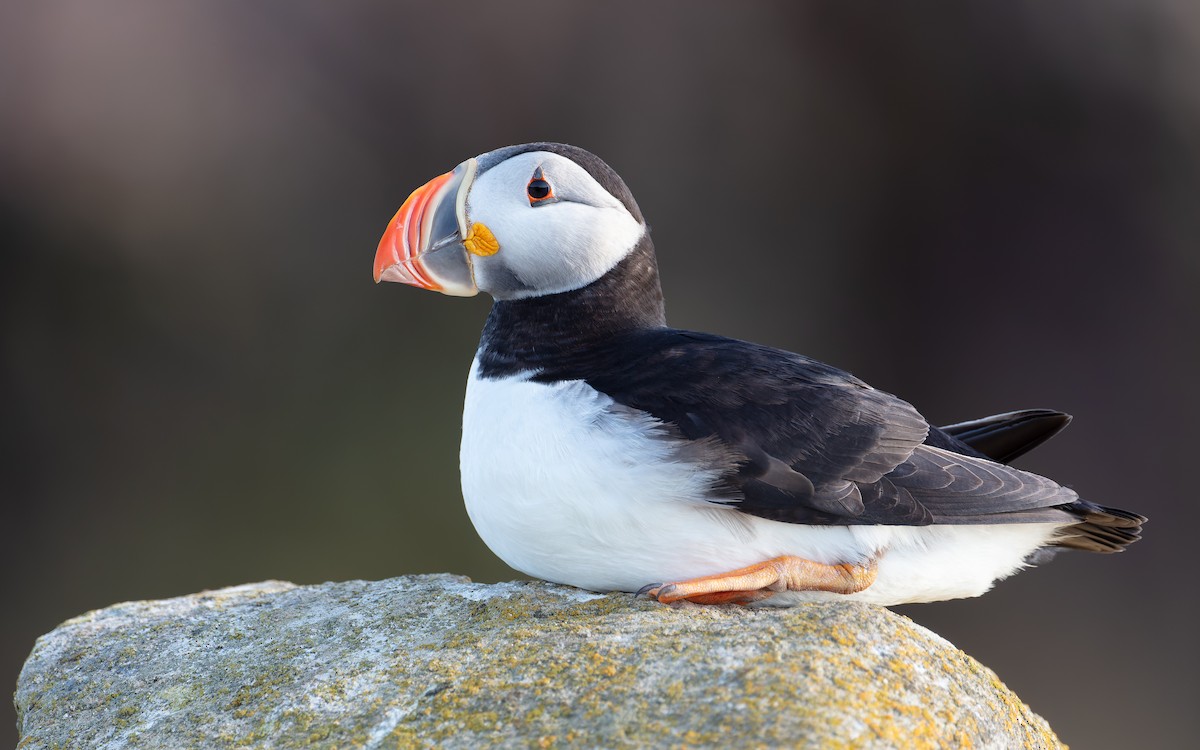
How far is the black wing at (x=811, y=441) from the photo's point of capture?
2756 millimetres

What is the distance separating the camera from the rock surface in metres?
2.23

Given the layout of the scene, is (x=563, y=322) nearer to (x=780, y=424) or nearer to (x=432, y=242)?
(x=432, y=242)

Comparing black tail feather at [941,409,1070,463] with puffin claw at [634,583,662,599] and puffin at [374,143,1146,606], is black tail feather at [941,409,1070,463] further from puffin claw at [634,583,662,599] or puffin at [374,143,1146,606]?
puffin claw at [634,583,662,599]

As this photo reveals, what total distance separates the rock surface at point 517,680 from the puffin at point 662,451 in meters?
0.17

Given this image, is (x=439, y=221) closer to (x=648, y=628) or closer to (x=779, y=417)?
(x=779, y=417)

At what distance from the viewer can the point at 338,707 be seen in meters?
2.48

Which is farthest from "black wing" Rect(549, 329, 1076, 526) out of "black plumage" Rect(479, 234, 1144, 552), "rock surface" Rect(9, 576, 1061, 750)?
"rock surface" Rect(9, 576, 1061, 750)

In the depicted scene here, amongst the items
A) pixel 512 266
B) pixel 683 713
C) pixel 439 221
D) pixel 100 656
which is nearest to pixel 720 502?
pixel 683 713

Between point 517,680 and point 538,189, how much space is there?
1.35 metres

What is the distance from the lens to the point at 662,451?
276 centimetres

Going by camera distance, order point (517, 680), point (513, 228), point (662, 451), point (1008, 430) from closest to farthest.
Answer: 1. point (517, 680)
2. point (662, 451)
3. point (513, 228)
4. point (1008, 430)

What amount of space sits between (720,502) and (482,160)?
3.89ft

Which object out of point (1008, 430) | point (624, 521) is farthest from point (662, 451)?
point (1008, 430)

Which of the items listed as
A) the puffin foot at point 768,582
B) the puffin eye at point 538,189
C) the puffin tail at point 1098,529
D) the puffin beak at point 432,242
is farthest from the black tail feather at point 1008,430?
the puffin beak at point 432,242
